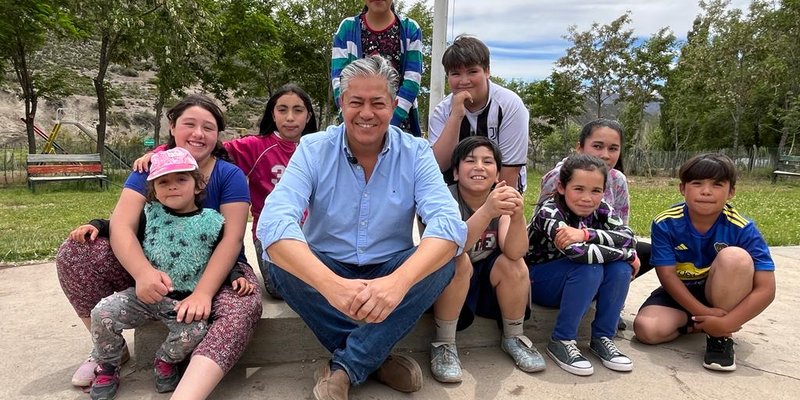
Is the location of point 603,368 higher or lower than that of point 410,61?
lower

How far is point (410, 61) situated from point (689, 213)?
187 centimetres

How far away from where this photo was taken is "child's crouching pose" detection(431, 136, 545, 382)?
2354 mm

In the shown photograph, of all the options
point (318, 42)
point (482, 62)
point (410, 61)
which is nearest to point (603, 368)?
point (482, 62)

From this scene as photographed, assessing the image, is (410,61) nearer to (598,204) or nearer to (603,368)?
(598,204)

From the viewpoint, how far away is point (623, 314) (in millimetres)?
3326

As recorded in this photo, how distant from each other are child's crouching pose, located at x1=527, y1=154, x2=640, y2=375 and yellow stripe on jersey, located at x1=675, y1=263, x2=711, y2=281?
0.29 m

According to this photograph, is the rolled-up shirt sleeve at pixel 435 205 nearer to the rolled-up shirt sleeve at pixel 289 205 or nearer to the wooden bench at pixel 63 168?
the rolled-up shirt sleeve at pixel 289 205

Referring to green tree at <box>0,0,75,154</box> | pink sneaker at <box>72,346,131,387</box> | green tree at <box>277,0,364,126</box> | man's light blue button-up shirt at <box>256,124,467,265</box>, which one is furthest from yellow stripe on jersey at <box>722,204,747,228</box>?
green tree at <box>277,0,364,126</box>

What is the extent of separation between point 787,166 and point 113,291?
2313cm

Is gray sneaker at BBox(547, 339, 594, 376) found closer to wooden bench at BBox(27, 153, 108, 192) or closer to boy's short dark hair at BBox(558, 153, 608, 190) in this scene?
boy's short dark hair at BBox(558, 153, 608, 190)

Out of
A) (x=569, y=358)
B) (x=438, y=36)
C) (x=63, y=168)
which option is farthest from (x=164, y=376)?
(x=63, y=168)

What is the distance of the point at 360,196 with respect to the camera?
2266 millimetres

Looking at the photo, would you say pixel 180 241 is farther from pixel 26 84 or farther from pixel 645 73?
pixel 645 73

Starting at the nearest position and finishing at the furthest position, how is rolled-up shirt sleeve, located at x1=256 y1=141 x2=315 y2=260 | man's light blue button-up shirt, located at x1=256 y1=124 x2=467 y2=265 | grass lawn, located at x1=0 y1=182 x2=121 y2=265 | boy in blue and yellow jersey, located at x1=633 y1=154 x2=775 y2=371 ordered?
rolled-up shirt sleeve, located at x1=256 y1=141 x2=315 y2=260
man's light blue button-up shirt, located at x1=256 y1=124 x2=467 y2=265
boy in blue and yellow jersey, located at x1=633 y1=154 x2=775 y2=371
grass lawn, located at x1=0 y1=182 x2=121 y2=265
